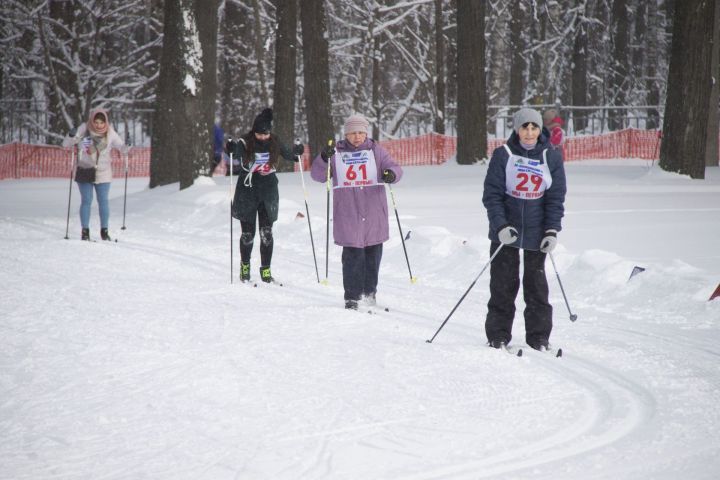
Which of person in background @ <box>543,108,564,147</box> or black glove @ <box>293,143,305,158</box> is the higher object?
person in background @ <box>543,108,564,147</box>

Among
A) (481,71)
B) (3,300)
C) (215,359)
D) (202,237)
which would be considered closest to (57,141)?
(481,71)

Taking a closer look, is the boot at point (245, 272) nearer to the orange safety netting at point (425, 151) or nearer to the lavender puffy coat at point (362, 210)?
the lavender puffy coat at point (362, 210)

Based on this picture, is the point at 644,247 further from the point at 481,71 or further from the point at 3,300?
the point at 481,71

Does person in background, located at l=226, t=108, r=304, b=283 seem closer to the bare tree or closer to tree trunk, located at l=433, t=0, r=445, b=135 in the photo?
tree trunk, located at l=433, t=0, r=445, b=135

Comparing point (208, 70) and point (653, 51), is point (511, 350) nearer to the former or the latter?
point (208, 70)

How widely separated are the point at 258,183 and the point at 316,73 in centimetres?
1267

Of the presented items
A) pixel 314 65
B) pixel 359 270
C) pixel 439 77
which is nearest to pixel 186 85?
pixel 314 65

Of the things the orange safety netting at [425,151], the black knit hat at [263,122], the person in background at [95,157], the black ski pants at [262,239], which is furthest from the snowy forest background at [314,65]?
the black knit hat at [263,122]

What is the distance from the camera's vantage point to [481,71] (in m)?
21.2

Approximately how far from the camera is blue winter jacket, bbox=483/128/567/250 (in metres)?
6.35

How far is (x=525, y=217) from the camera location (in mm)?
6410

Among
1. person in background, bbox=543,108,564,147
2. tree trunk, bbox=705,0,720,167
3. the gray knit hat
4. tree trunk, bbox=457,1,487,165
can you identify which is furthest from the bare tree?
the gray knit hat

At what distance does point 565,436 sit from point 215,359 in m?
2.58

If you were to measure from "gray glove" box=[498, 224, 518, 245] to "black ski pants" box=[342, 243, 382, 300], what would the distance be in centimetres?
216
